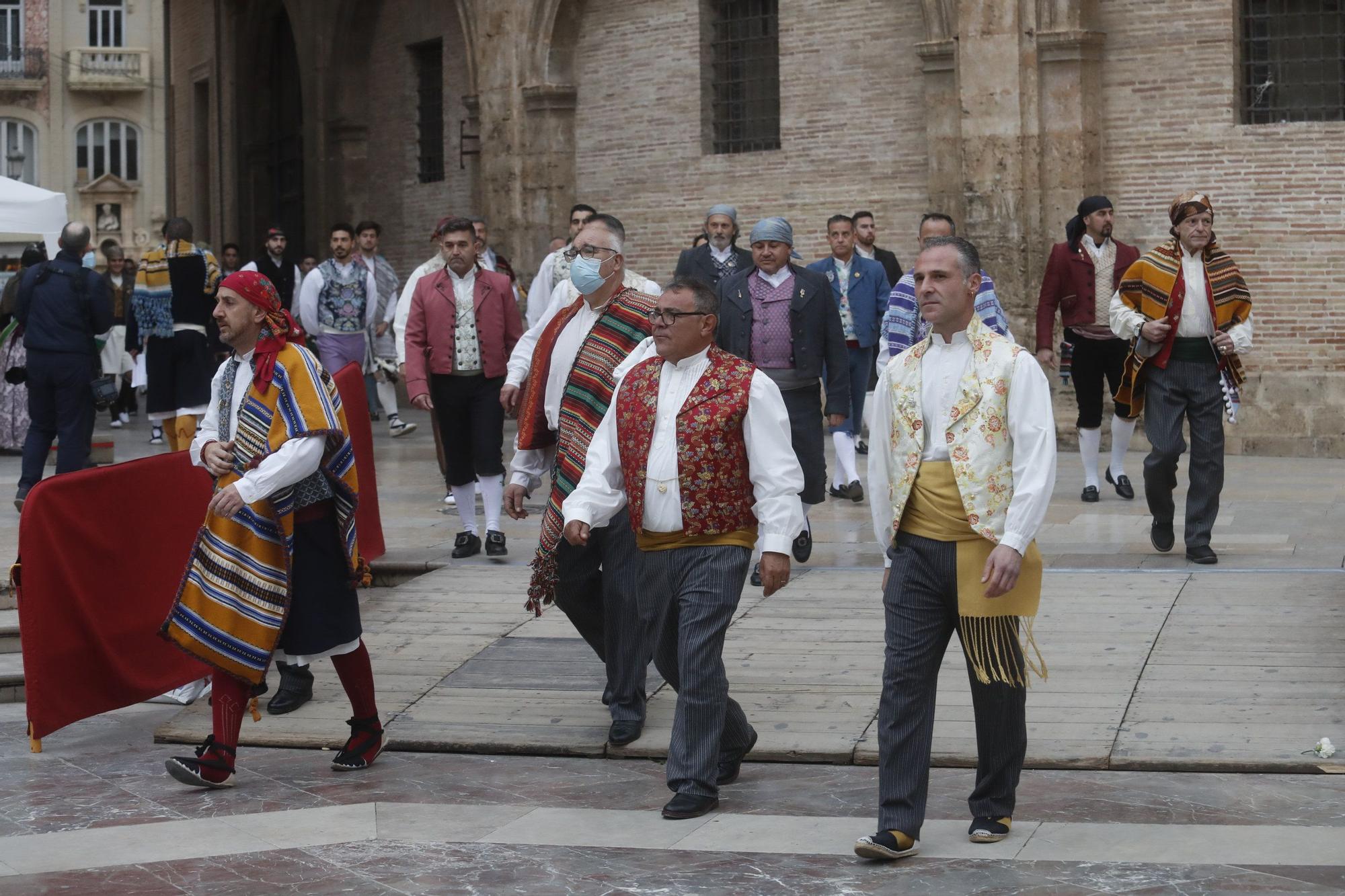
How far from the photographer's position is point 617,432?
627cm

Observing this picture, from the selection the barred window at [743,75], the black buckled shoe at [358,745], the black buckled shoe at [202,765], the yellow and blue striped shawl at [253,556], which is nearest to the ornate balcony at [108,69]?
the barred window at [743,75]

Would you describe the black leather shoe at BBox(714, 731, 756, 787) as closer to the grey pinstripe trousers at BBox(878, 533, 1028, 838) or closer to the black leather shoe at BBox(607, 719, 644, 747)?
the black leather shoe at BBox(607, 719, 644, 747)

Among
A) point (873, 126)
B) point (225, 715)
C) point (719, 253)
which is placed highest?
point (873, 126)

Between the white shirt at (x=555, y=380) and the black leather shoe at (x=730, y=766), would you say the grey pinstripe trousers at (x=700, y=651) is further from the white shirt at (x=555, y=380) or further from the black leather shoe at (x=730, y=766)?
the white shirt at (x=555, y=380)

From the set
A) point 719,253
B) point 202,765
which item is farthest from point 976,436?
point 719,253

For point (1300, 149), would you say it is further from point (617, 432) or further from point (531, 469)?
point (617, 432)

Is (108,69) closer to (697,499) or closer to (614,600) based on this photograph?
(614,600)

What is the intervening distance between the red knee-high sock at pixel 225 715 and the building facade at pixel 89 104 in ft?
183

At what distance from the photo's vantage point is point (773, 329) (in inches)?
392

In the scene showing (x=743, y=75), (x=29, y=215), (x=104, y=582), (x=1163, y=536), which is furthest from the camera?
(x=743, y=75)

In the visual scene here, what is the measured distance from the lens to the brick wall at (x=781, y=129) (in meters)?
17.6

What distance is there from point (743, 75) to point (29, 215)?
6.91 metres

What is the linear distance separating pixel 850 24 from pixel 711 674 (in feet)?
42.0

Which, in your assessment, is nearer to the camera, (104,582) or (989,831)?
(989,831)
